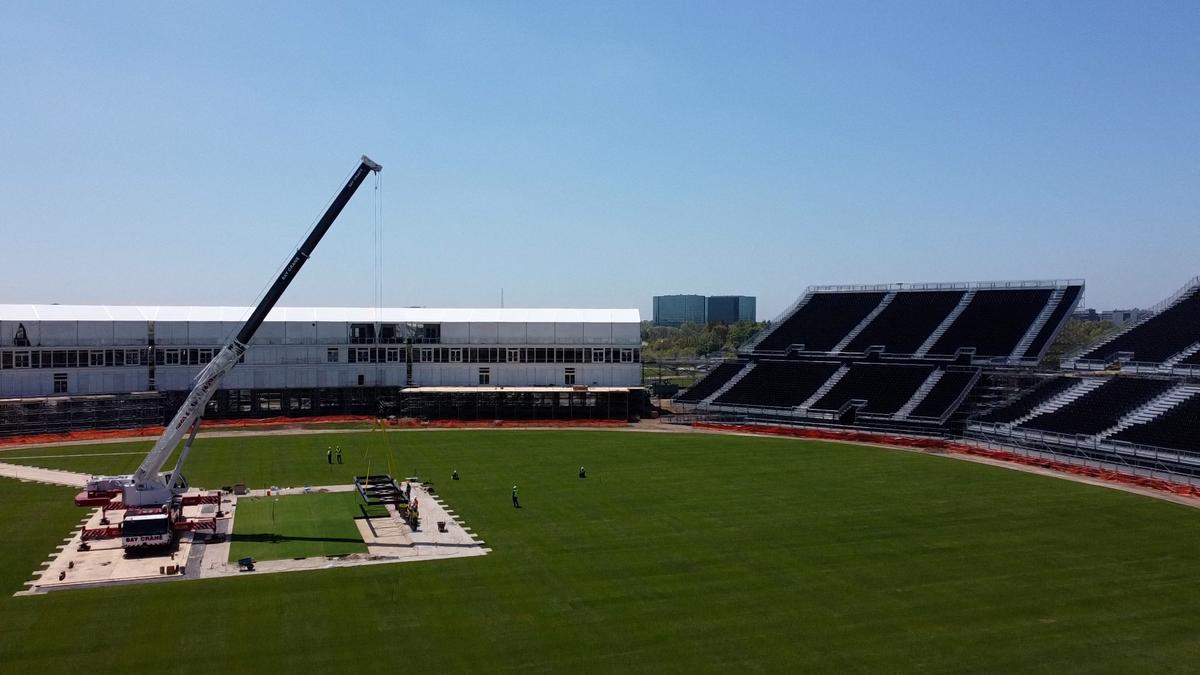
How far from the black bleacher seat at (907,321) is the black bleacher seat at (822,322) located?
2.35 metres

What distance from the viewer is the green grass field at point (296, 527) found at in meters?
33.4

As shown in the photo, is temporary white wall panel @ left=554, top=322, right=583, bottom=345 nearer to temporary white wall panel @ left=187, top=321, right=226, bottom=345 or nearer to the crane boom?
temporary white wall panel @ left=187, top=321, right=226, bottom=345

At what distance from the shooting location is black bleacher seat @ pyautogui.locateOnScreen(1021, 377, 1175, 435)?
58906 millimetres

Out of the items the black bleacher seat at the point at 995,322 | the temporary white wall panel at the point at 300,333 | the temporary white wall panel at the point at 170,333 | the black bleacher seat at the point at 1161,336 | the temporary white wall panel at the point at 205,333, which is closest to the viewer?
the black bleacher seat at the point at 1161,336

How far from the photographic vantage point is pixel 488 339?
85.5 m

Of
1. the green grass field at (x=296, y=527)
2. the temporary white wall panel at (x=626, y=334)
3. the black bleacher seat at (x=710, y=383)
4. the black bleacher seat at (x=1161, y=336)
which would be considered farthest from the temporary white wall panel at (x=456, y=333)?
the black bleacher seat at (x=1161, y=336)

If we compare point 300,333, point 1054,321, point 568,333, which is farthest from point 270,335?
point 1054,321

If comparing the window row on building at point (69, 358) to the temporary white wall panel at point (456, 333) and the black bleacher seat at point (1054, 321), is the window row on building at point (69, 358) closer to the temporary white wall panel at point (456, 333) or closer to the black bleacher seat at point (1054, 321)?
the temporary white wall panel at point (456, 333)

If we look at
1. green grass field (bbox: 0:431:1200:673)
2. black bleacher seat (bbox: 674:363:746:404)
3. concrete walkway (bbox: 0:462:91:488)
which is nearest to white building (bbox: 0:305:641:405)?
black bleacher seat (bbox: 674:363:746:404)

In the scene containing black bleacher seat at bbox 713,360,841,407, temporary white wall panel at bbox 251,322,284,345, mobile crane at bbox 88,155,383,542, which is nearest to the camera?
mobile crane at bbox 88,155,383,542

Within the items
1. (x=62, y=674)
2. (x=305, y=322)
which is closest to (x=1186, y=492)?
(x=62, y=674)

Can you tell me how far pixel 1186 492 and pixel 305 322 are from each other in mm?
70070

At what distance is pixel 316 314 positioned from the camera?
83375 mm

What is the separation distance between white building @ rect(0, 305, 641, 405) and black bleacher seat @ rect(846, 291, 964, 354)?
24.4m
